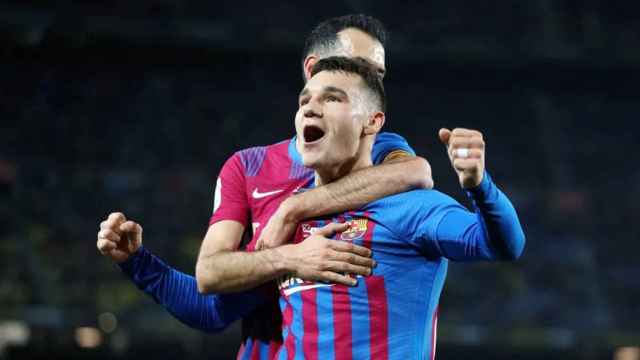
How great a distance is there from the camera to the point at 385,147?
2898 mm

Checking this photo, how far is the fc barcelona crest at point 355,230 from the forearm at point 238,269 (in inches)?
6.5

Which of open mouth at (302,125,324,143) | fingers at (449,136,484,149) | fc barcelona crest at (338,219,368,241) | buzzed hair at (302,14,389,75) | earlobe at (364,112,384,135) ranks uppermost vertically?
buzzed hair at (302,14,389,75)

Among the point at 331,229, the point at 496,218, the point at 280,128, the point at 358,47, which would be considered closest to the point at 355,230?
the point at 331,229

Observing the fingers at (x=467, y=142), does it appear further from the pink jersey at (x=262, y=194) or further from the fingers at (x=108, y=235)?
the fingers at (x=108, y=235)

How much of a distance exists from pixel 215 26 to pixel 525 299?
5412 millimetres

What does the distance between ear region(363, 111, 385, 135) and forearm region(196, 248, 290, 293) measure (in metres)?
0.39

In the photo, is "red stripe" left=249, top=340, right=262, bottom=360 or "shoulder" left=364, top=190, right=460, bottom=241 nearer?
"shoulder" left=364, top=190, right=460, bottom=241

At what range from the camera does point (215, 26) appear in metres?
13.0

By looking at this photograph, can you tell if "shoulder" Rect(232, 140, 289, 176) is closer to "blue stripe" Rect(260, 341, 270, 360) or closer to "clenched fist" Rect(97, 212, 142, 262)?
"clenched fist" Rect(97, 212, 142, 262)

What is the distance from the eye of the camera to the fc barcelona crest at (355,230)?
8.08ft

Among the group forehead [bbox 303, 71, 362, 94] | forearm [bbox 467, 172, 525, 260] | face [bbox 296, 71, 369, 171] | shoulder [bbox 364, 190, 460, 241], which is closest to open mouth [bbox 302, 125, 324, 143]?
face [bbox 296, 71, 369, 171]

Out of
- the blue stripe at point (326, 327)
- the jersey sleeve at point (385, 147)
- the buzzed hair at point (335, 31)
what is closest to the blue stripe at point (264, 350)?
the blue stripe at point (326, 327)

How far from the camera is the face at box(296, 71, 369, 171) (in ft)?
8.13

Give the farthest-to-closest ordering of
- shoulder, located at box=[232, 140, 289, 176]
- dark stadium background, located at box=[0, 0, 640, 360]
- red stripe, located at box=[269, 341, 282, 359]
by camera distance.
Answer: dark stadium background, located at box=[0, 0, 640, 360]
shoulder, located at box=[232, 140, 289, 176]
red stripe, located at box=[269, 341, 282, 359]
